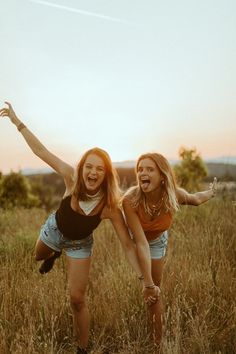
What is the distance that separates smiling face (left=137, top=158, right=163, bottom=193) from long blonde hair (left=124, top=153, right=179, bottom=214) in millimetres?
37

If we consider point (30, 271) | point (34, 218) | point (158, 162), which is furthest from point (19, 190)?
point (158, 162)

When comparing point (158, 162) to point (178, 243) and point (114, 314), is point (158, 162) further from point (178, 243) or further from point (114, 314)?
point (178, 243)

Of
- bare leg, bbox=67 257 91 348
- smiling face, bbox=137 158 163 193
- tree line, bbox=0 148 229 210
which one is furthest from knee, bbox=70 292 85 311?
tree line, bbox=0 148 229 210

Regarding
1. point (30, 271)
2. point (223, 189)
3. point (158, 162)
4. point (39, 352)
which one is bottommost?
point (39, 352)

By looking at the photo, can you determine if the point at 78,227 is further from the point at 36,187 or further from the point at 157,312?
the point at 36,187

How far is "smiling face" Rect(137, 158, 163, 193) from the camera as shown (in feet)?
11.9

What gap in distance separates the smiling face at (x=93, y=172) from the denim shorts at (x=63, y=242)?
Result: 0.42m

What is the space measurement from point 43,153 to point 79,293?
3.77ft

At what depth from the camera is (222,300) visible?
4246 mm

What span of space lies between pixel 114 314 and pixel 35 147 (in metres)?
1.62

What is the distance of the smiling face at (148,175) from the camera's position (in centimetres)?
362

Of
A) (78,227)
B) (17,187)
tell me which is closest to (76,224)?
(78,227)

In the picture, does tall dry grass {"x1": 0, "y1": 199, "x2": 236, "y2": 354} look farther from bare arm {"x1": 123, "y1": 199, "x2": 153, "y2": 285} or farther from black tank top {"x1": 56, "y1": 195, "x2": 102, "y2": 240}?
black tank top {"x1": 56, "y1": 195, "x2": 102, "y2": 240}

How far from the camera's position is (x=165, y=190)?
3.74 m
